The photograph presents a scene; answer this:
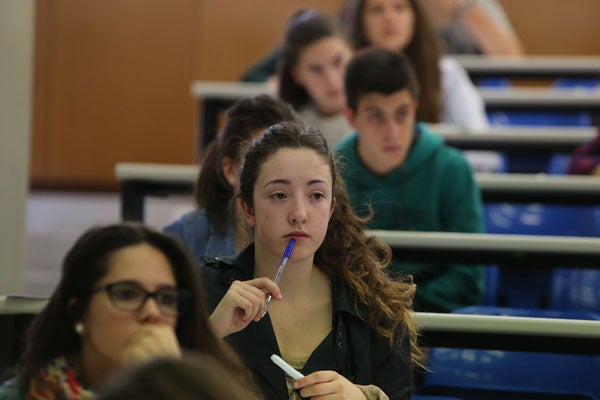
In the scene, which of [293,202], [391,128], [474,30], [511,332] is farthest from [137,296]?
[474,30]

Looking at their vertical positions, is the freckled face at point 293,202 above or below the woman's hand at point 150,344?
above

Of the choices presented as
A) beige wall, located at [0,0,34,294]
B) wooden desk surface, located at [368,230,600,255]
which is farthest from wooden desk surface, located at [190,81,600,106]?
wooden desk surface, located at [368,230,600,255]

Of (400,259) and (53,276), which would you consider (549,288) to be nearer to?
(400,259)

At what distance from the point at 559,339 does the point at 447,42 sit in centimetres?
373

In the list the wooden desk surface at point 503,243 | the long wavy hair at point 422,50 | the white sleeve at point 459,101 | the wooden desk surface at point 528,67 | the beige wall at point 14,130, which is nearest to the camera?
the wooden desk surface at point 503,243

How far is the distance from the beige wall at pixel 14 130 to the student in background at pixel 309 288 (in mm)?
952

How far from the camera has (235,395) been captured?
115 cm

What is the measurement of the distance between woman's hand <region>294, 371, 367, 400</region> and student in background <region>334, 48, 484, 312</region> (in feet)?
4.17

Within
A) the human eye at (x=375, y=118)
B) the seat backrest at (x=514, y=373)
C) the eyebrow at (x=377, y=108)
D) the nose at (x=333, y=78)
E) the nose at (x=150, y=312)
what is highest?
the nose at (x=333, y=78)

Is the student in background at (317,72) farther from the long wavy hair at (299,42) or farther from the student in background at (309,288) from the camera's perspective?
the student in background at (309,288)

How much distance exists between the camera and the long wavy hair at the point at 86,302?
5.26ft

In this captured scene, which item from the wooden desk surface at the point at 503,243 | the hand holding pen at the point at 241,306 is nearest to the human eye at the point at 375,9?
the wooden desk surface at the point at 503,243

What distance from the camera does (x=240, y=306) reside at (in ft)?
6.21

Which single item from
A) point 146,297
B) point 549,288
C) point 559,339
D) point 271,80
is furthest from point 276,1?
point 146,297
